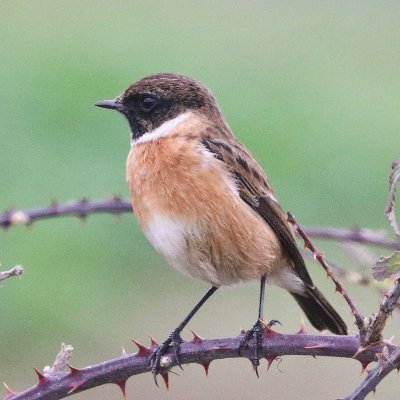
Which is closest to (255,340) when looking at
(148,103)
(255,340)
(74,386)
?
(255,340)

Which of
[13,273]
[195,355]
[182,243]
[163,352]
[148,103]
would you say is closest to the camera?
[13,273]

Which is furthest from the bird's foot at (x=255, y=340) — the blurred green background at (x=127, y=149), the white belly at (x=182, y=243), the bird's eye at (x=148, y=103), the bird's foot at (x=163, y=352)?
the blurred green background at (x=127, y=149)

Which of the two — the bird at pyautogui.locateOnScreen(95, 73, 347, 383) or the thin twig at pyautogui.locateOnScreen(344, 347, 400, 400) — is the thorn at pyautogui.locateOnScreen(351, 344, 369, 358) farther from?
the bird at pyautogui.locateOnScreen(95, 73, 347, 383)

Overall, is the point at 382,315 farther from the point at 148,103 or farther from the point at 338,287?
the point at 148,103

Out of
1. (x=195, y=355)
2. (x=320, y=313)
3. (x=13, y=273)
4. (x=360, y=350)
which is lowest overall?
(x=320, y=313)

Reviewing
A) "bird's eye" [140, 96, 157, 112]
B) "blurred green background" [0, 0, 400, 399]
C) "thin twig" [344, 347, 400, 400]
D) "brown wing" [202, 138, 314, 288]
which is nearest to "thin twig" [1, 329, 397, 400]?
"thin twig" [344, 347, 400, 400]

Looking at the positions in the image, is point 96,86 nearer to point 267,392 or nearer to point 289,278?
point 267,392

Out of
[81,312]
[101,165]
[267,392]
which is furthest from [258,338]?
[101,165]
